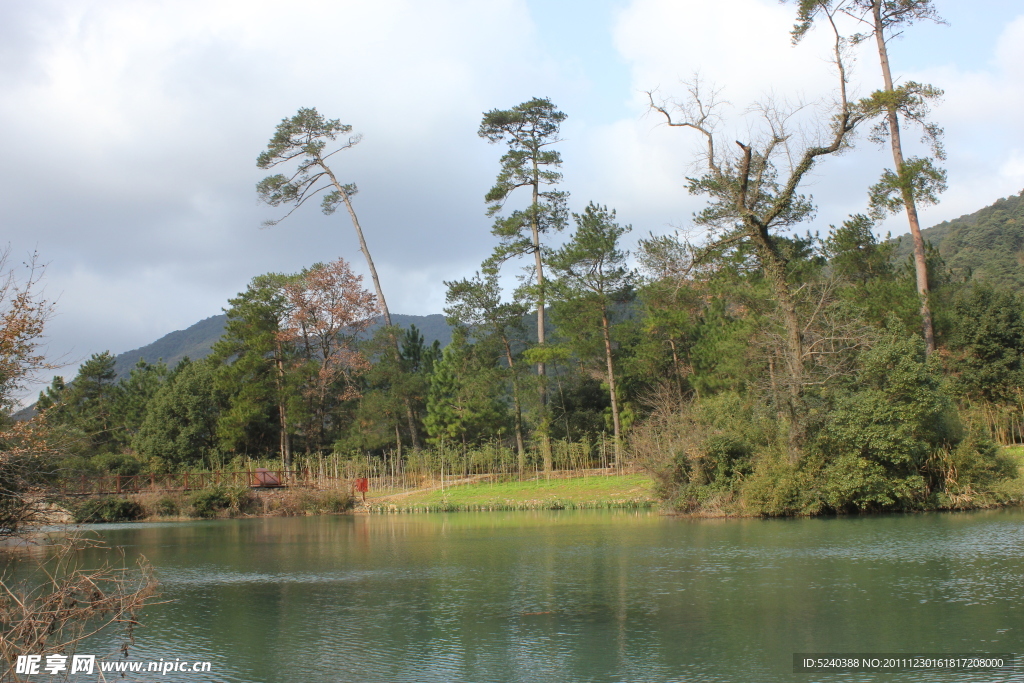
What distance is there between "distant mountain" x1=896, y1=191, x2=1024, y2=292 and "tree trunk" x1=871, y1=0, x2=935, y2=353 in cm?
1859

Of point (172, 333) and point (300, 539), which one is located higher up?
point (172, 333)

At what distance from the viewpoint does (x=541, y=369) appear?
37062mm

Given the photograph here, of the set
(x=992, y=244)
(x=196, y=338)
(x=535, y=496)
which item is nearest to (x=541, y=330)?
(x=535, y=496)

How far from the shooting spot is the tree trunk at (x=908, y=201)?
2434 cm

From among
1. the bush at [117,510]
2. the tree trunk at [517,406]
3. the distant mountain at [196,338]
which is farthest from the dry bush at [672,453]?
the distant mountain at [196,338]

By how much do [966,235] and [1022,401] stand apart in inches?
1562

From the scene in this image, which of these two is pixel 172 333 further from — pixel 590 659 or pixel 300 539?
pixel 590 659

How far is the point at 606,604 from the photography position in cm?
968

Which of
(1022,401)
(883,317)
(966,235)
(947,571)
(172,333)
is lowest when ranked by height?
(947,571)

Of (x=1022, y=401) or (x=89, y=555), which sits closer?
(x=89, y=555)

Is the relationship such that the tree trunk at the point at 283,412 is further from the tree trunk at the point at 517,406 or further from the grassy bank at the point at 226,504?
the tree trunk at the point at 517,406

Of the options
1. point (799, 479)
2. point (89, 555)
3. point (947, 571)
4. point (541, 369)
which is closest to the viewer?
point (947, 571)

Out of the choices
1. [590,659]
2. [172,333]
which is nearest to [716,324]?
[590,659]

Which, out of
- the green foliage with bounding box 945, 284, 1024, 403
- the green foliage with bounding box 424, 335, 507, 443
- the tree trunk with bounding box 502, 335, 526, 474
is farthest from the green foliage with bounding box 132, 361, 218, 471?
the green foliage with bounding box 945, 284, 1024, 403
